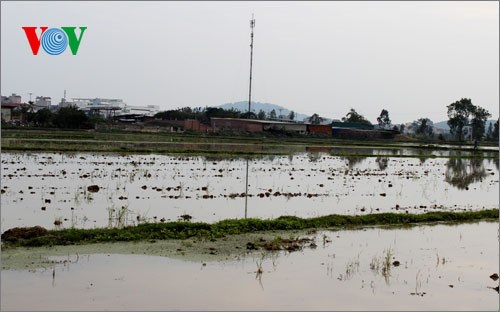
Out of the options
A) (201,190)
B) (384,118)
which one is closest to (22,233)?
(201,190)

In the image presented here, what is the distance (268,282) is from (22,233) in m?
3.29

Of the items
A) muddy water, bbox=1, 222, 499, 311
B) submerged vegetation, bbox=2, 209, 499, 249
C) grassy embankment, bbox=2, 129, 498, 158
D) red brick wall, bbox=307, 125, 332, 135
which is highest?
red brick wall, bbox=307, 125, 332, 135

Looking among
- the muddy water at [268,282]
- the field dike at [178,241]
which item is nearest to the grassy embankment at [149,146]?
the field dike at [178,241]

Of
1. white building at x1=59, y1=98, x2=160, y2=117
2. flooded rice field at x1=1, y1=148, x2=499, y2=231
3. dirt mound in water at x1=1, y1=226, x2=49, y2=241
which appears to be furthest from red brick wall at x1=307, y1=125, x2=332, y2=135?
dirt mound in water at x1=1, y1=226, x2=49, y2=241

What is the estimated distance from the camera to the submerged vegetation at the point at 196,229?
23.2 feet

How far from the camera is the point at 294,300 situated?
5328mm

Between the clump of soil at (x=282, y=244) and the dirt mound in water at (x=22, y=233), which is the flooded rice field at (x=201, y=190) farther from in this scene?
the clump of soil at (x=282, y=244)

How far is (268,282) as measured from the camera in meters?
5.85

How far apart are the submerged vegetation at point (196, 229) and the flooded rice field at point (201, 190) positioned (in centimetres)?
78

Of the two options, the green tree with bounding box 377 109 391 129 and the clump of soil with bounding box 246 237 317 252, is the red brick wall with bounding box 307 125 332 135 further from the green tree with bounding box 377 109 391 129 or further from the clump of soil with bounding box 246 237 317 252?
the clump of soil with bounding box 246 237 317 252

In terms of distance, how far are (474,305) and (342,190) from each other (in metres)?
8.67

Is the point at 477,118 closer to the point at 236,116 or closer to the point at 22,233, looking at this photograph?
the point at 236,116

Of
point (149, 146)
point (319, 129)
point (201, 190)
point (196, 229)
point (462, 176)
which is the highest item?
point (319, 129)

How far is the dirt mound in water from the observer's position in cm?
700
